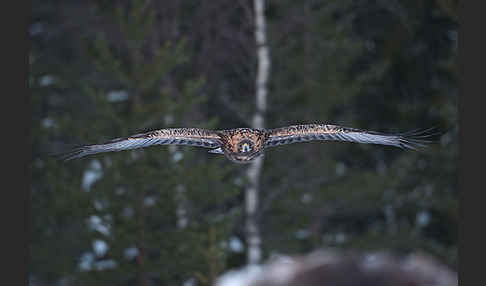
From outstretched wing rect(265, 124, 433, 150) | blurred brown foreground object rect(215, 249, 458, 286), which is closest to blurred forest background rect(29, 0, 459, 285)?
outstretched wing rect(265, 124, 433, 150)

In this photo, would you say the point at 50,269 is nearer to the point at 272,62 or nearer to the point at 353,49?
the point at 272,62

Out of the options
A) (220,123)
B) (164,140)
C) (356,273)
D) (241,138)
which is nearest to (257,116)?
(220,123)

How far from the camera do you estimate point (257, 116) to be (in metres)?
10.6

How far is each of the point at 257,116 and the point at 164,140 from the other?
4.89 m

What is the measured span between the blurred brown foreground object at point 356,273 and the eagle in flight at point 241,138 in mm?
3595

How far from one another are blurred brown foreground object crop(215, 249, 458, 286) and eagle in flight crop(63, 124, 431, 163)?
3595mm

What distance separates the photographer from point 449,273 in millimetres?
1894

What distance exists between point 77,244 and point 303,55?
6568mm

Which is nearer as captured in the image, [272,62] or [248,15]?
[248,15]

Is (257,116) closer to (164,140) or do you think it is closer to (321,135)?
(321,135)

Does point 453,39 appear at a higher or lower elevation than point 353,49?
higher

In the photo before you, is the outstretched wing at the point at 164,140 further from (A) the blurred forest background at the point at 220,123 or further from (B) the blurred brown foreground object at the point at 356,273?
(B) the blurred brown foreground object at the point at 356,273

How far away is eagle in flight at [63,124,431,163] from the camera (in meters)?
5.61

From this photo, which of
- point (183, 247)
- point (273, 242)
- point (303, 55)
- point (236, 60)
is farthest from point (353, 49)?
point (183, 247)
